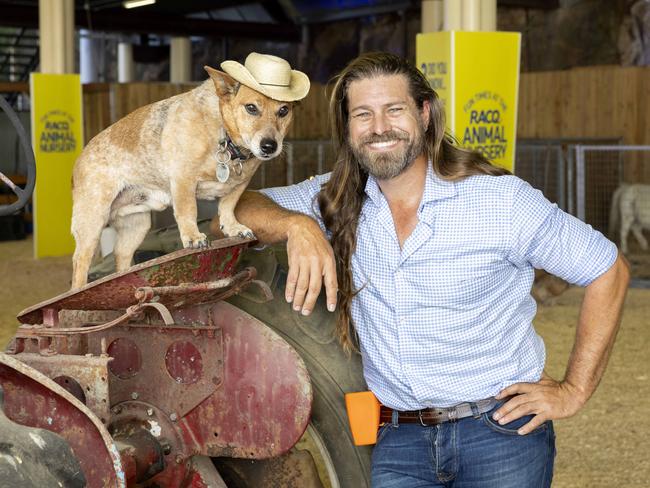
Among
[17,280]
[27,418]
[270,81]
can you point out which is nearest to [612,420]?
[270,81]

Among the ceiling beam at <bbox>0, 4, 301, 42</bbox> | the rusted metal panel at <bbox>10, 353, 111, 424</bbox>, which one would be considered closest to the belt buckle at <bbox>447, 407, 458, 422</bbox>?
the rusted metal panel at <bbox>10, 353, 111, 424</bbox>

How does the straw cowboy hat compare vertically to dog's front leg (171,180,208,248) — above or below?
above

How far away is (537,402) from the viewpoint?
2.35 meters

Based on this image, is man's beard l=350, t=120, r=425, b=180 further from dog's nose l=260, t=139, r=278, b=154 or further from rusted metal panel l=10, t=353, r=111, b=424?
rusted metal panel l=10, t=353, r=111, b=424

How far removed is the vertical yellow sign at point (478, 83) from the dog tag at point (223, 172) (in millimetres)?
5026

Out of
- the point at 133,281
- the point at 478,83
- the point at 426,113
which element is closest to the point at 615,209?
the point at 478,83

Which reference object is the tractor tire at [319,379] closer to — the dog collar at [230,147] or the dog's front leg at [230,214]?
the dog's front leg at [230,214]

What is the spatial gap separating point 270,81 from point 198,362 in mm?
821

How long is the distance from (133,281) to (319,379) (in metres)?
0.69

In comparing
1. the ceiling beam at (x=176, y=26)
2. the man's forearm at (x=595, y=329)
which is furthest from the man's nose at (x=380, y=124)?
the ceiling beam at (x=176, y=26)

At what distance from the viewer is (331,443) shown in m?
2.56

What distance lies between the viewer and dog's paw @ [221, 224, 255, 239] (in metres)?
2.64

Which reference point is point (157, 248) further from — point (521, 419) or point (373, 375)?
point (521, 419)

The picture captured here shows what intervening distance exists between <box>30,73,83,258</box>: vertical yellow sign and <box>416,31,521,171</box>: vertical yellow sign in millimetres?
5204
